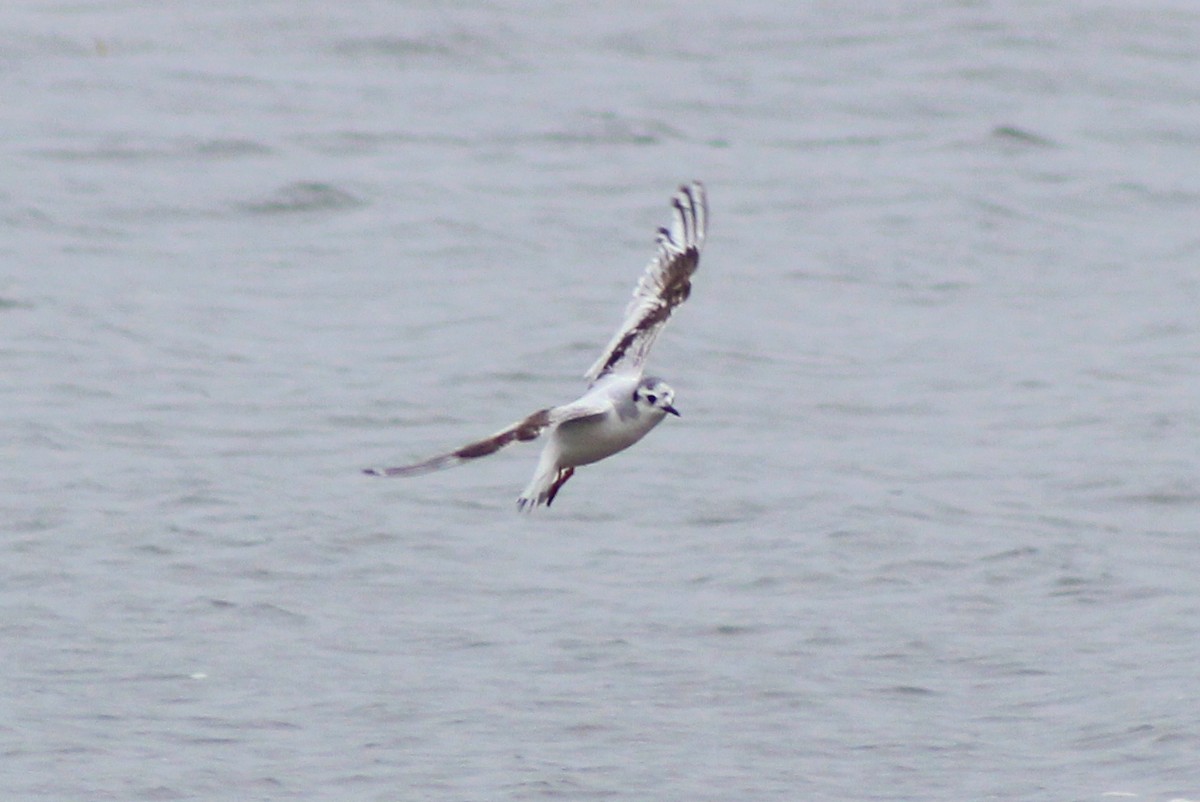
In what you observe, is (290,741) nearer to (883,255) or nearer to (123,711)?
(123,711)

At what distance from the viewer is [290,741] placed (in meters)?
10.8

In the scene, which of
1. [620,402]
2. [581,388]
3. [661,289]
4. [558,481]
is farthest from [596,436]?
[581,388]

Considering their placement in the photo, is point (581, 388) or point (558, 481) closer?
point (558, 481)

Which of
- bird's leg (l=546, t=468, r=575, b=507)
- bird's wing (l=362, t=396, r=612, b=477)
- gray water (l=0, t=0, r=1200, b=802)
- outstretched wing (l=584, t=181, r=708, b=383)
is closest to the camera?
bird's wing (l=362, t=396, r=612, b=477)

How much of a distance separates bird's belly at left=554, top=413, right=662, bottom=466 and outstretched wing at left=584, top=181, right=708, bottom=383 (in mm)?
986

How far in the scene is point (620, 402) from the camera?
9.10m

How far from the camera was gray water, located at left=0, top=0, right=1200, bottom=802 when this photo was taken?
11086mm

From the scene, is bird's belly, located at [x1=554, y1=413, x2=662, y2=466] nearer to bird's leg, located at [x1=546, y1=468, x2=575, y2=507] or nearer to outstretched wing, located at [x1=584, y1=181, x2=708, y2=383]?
bird's leg, located at [x1=546, y1=468, x2=575, y2=507]

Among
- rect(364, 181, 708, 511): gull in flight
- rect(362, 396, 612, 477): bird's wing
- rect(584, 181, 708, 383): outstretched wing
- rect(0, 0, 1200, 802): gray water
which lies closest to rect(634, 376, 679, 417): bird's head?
rect(364, 181, 708, 511): gull in flight

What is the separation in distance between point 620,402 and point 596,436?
0.76ft

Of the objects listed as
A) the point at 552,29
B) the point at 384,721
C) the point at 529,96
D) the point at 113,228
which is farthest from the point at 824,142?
the point at 384,721

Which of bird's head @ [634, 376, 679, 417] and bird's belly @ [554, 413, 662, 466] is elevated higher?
bird's head @ [634, 376, 679, 417]

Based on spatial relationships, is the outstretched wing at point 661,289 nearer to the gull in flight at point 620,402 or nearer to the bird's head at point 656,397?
the gull in flight at point 620,402

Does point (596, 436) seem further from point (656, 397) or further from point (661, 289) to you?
point (661, 289)
